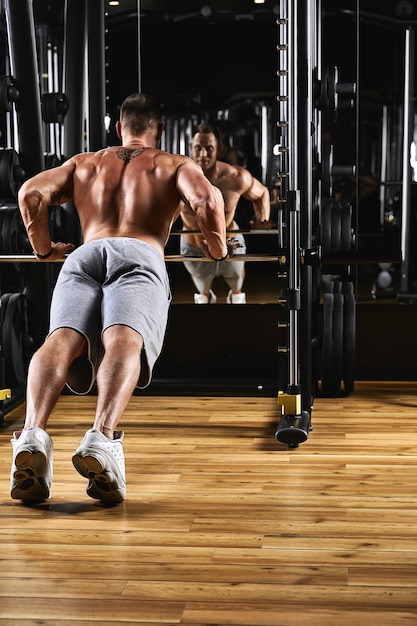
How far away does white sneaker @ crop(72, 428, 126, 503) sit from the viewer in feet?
8.46

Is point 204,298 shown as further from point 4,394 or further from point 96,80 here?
point 4,394

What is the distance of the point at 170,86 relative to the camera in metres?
5.09

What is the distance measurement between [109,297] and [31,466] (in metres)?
0.61

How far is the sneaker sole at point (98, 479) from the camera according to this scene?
2.58 metres

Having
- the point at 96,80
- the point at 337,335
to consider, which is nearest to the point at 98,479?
the point at 337,335

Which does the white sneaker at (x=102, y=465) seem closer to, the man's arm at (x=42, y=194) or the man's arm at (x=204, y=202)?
the man's arm at (x=204, y=202)

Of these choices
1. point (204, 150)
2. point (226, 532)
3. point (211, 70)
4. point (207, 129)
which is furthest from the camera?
point (211, 70)

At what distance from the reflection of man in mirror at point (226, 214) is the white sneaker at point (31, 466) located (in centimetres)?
205

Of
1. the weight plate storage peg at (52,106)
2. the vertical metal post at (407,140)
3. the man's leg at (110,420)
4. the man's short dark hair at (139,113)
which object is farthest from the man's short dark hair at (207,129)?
the man's leg at (110,420)

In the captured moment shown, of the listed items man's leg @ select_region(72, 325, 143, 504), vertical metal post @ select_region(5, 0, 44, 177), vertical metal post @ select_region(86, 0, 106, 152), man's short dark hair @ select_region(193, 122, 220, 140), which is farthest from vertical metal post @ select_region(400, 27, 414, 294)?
man's leg @ select_region(72, 325, 143, 504)

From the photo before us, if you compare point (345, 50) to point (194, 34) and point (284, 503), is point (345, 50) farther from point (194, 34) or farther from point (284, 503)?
point (284, 503)

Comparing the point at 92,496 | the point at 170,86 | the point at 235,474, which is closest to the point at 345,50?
the point at 170,86

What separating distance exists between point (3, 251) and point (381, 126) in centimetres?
370

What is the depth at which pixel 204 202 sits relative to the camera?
3027 millimetres
